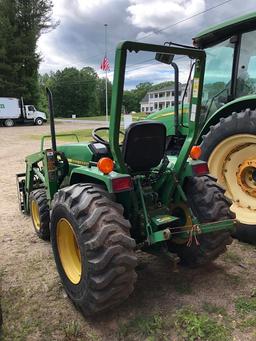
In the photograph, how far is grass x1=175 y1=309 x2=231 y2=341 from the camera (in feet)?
8.84

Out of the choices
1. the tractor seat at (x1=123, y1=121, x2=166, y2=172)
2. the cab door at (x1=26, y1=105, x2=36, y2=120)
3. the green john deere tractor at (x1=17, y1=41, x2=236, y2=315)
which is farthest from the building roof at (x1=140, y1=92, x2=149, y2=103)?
the tractor seat at (x1=123, y1=121, x2=166, y2=172)

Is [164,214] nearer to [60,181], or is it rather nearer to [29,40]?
[60,181]

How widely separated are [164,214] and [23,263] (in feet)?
5.49

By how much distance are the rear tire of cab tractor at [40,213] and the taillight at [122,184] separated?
1.96m

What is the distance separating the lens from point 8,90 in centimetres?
3378

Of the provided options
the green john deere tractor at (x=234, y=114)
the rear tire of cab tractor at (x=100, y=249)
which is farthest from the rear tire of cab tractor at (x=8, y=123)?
the rear tire of cab tractor at (x=100, y=249)

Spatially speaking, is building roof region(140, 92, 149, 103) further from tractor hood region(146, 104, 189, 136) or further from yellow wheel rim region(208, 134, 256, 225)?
yellow wheel rim region(208, 134, 256, 225)

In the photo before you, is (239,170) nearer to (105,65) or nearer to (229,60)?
(229,60)

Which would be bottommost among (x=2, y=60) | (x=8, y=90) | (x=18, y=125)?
(x=18, y=125)

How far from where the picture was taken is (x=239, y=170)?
14.8 feet

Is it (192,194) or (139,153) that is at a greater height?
(139,153)

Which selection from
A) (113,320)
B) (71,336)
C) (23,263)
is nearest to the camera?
(71,336)

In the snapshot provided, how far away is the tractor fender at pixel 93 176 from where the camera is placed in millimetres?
2930

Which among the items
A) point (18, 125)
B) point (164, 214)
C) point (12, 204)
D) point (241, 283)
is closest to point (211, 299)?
point (241, 283)
